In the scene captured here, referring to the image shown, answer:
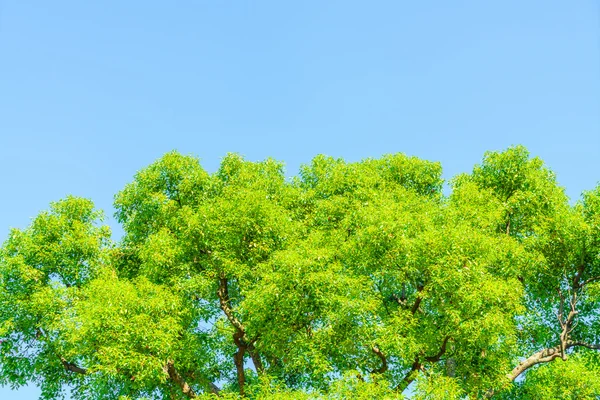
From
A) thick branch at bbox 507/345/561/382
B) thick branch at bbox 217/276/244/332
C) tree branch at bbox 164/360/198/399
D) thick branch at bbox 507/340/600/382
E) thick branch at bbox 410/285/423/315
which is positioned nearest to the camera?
thick branch at bbox 410/285/423/315

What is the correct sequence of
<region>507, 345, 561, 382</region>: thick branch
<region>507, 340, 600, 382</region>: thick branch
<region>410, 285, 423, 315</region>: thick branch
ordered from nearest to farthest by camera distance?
<region>410, 285, 423, 315</region>: thick branch → <region>507, 345, 561, 382</region>: thick branch → <region>507, 340, 600, 382</region>: thick branch

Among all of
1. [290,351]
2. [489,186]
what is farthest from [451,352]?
[489,186]

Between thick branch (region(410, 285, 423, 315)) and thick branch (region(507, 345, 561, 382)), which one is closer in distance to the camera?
thick branch (region(410, 285, 423, 315))

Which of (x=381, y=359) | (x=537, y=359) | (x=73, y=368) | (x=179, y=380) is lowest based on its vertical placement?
(x=537, y=359)

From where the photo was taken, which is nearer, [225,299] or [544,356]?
[225,299]

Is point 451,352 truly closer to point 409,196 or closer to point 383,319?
point 383,319

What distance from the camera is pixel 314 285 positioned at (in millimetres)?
22109

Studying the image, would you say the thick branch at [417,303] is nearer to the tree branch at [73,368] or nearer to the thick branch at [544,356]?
the thick branch at [544,356]

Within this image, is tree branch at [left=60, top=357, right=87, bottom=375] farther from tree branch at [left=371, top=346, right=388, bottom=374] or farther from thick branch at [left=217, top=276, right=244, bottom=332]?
tree branch at [left=371, top=346, right=388, bottom=374]

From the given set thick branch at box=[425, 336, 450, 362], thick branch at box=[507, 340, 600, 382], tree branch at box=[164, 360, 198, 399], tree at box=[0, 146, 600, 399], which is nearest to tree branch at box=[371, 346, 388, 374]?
tree at box=[0, 146, 600, 399]

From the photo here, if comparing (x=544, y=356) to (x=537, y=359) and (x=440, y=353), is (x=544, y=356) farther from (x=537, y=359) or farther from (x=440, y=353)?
(x=440, y=353)

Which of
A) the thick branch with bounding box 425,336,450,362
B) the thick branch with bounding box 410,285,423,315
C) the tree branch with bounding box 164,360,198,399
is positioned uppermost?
the tree branch with bounding box 164,360,198,399

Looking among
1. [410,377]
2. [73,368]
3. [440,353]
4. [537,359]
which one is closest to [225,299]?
[73,368]

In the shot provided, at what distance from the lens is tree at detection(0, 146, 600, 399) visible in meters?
22.5
